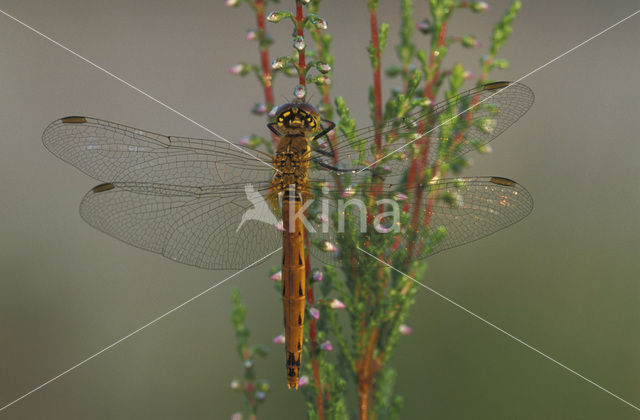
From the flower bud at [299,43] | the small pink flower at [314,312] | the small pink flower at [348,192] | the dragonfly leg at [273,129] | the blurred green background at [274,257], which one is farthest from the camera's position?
the blurred green background at [274,257]

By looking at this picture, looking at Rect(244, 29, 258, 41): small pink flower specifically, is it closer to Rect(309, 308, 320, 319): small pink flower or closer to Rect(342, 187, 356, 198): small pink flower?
Rect(342, 187, 356, 198): small pink flower

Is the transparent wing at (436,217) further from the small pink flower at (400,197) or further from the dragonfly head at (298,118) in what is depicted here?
the dragonfly head at (298,118)

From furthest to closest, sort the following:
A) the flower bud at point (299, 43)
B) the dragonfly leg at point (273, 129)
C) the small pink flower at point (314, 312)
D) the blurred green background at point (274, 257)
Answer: the blurred green background at point (274, 257) < the dragonfly leg at point (273, 129) < the small pink flower at point (314, 312) < the flower bud at point (299, 43)

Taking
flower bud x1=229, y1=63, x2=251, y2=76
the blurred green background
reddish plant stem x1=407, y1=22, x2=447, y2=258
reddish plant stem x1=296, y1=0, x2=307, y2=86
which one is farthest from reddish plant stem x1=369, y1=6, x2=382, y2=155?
the blurred green background

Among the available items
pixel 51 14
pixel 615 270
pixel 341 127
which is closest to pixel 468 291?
pixel 615 270

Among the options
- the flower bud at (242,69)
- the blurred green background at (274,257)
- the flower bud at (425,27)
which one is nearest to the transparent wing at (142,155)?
the flower bud at (242,69)

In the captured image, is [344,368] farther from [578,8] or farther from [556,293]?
[578,8]

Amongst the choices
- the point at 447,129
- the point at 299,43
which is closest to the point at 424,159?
the point at 447,129
